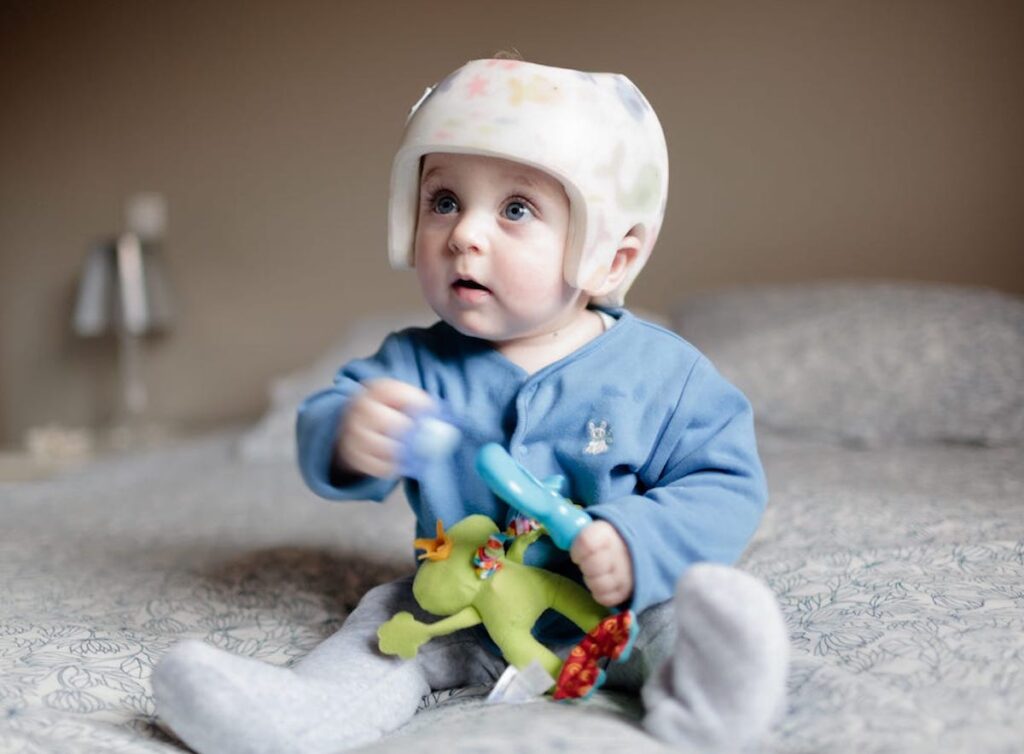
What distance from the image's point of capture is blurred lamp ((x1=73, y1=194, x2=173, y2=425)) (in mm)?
3174

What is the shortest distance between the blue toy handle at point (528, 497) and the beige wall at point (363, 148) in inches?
84.1

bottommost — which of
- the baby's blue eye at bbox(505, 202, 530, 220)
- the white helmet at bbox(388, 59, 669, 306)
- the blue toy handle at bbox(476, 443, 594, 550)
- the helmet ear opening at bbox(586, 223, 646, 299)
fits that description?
the blue toy handle at bbox(476, 443, 594, 550)

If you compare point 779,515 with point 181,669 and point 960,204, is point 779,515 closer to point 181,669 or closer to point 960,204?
point 181,669

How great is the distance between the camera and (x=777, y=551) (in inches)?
52.4

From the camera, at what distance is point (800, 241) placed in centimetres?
285

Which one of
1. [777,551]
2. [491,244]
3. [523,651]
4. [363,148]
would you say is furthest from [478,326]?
[363,148]

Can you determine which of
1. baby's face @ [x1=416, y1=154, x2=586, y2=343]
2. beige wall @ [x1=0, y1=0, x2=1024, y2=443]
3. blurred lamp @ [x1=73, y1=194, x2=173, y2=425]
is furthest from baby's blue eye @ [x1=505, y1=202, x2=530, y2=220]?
blurred lamp @ [x1=73, y1=194, x2=173, y2=425]

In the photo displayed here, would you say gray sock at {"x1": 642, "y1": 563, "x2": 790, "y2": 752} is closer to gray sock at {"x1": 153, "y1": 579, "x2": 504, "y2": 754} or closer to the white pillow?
gray sock at {"x1": 153, "y1": 579, "x2": 504, "y2": 754}

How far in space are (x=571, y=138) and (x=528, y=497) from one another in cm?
30

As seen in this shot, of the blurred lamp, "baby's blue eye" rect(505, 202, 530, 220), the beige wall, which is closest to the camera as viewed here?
"baby's blue eye" rect(505, 202, 530, 220)

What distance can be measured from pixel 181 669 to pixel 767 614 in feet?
1.37

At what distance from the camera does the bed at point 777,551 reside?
2.68ft

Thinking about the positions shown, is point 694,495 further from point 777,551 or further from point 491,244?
point 777,551

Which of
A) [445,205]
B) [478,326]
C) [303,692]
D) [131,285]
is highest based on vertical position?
[445,205]
